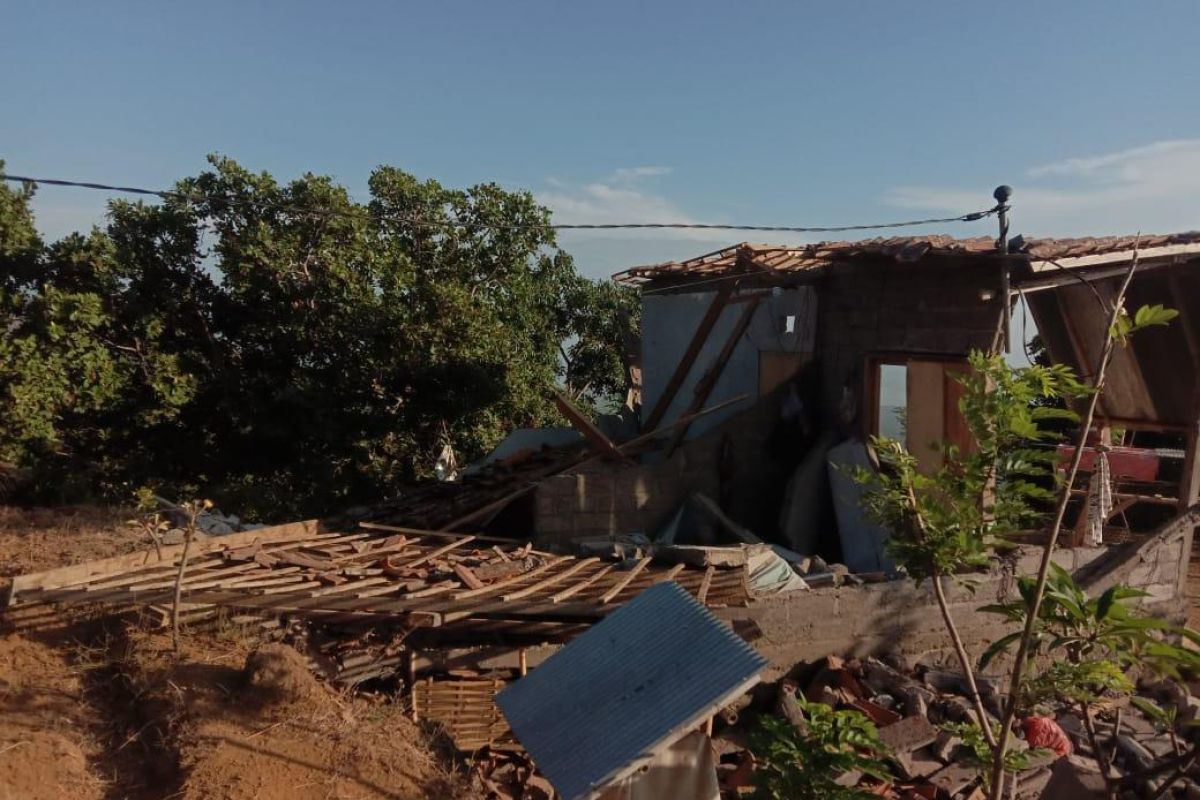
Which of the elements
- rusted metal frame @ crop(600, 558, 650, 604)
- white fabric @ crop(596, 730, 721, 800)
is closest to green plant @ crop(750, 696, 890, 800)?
white fabric @ crop(596, 730, 721, 800)

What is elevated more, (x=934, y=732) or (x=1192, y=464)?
(x=1192, y=464)

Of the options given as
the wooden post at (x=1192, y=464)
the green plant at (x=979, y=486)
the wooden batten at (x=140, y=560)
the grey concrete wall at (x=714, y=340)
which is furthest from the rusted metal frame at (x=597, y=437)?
the wooden post at (x=1192, y=464)

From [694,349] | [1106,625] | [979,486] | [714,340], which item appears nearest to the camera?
[1106,625]

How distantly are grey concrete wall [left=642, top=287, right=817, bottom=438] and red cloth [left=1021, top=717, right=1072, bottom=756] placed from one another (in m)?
4.85

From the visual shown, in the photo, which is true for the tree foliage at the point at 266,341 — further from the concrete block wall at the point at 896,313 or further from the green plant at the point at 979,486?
the green plant at the point at 979,486

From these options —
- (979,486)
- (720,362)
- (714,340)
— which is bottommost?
(979,486)

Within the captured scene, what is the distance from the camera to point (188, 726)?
5.24 metres

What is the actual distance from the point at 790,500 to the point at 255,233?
816 centimetres

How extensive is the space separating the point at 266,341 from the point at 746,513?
7.49 m

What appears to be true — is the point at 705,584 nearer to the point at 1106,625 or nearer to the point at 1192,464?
the point at 1106,625

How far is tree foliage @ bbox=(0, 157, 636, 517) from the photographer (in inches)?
421

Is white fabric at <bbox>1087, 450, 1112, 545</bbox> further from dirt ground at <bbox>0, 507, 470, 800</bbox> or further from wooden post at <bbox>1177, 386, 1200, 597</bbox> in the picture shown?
dirt ground at <bbox>0, 507, 470, 800</bbox>

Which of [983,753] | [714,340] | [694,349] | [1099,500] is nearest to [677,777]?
[983,753]

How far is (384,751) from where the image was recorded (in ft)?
17.3
